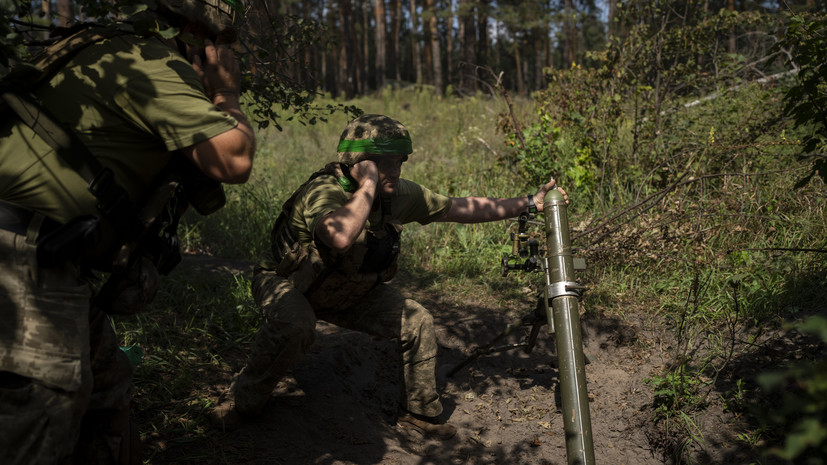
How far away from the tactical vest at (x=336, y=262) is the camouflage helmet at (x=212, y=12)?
107 cm

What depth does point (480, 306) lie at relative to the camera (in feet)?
16.1

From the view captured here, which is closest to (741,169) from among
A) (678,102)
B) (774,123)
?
(774,123)

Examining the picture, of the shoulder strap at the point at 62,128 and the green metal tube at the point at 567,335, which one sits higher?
the shoulder strap at the point at 62,128

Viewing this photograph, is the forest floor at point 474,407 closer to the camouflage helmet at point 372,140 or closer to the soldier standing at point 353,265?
the soldier standing at point 353,265

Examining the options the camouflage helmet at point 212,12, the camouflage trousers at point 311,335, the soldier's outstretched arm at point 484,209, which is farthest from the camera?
the soldier's outstretched arm at point 484,209

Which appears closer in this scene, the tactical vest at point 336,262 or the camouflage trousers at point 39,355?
the camouflage trousers at point 39,355

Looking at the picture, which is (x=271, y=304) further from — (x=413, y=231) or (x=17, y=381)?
(x=413, y=231)

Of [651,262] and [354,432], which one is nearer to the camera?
[354,432]

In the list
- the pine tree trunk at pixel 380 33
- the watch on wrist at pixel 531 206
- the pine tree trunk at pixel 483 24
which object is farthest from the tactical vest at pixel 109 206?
the pine tree trunk at pixel 380 33

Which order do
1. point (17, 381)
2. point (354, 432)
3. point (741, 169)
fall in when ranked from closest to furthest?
point (17, 381), point (354, 432), point (741, 169)

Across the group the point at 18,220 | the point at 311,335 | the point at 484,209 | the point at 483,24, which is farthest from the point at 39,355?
the point at 483,24

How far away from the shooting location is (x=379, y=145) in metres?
3.13

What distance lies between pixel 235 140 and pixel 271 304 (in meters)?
1.31

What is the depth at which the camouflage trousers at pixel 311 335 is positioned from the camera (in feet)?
9.87
